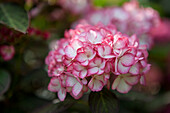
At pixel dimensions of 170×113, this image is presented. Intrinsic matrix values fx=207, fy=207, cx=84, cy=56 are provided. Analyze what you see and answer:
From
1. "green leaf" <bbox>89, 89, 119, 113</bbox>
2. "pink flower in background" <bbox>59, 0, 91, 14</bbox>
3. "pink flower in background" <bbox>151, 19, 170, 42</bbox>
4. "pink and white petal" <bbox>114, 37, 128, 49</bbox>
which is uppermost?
"pink flower in background" <bbox>59, 0, 91, 14</bbox>

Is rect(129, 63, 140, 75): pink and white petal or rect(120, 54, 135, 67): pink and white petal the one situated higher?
rect(120, 54, 135, 67): pink and white petal

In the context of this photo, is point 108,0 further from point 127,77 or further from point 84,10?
point 127,77

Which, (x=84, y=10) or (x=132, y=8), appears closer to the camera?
(x=132, y=8)

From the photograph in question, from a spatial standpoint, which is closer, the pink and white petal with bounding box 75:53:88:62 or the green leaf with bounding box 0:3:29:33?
the pink and white petal with bounding box 75:53:88:62

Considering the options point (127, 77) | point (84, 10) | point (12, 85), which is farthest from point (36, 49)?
point (127, 77)

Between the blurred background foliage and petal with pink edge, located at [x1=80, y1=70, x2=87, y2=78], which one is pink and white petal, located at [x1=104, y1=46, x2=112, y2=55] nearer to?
petal with pink edge, located at [x1=80, y1=70, x2=87, y2=78]

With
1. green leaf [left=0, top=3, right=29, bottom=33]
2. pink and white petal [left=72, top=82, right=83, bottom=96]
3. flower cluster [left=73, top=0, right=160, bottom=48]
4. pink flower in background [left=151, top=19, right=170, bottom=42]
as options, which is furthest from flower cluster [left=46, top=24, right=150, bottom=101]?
pink flower in background [left=151, top=19, right=170, bottom=42]
